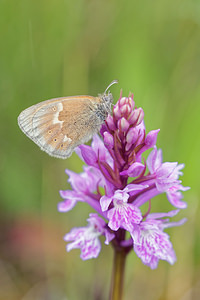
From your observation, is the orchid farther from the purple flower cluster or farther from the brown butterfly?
the brown butterfly

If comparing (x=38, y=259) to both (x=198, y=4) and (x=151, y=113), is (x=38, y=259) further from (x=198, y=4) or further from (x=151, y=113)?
(x=198, y=4)

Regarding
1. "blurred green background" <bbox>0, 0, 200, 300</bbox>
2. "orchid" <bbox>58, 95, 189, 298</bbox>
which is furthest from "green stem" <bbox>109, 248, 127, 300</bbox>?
"blurred green background" <bbox>0, 0, 200, 300</bbox>

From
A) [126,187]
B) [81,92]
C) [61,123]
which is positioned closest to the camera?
[126,187]

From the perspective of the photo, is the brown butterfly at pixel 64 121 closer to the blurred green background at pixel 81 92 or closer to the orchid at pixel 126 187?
the orchid at pixel 126 187

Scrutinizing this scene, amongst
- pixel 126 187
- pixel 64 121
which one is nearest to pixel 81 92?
pixel 64 121

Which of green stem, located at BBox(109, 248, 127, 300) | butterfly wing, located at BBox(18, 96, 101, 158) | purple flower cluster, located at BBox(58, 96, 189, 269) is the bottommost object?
green stem, located at BBox(109, 248, 127, 300)

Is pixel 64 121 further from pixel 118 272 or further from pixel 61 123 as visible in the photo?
pixel 118 272
